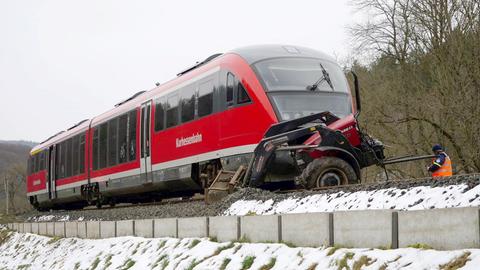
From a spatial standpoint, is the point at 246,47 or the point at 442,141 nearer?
the point at 246,47

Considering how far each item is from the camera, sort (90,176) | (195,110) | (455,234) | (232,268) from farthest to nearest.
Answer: (90,176) < (195,110) < (232,268) < (455,234)

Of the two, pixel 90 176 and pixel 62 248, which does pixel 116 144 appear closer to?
pixel 90 176

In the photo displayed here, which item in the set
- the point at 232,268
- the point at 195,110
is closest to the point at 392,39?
the point at 195,110

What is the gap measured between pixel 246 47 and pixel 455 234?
351 inches

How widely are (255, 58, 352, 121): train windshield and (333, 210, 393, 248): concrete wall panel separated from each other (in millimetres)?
5462

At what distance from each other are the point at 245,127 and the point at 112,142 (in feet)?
29.7

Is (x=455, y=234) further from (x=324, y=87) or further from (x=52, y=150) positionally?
(x=52, y=150)

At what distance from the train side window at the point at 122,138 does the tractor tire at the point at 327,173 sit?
9.49m

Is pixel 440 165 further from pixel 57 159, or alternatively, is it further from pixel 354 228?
pixel 57 159

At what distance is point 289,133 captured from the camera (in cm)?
1047

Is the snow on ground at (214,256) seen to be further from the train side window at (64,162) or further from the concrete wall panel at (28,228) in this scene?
the train side window at (64,162)

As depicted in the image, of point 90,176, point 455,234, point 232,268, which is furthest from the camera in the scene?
point 90,176

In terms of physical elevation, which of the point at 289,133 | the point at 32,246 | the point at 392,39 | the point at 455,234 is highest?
the point at 392,39

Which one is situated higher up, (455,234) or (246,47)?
(246,47)
